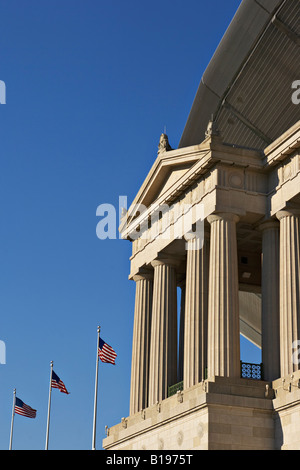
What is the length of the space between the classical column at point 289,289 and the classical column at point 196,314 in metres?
5.40

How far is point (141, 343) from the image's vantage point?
57656mm

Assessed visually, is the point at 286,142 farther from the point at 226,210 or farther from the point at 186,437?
the point at 186,437

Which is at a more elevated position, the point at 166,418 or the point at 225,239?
the point at 225,239

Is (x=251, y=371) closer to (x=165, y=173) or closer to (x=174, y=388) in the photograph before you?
(x=174, y=388)

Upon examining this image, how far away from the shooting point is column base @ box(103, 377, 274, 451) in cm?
4341

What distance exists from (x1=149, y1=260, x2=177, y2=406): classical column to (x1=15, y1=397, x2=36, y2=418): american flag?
2402 cm

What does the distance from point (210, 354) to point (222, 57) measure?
1999 centimetres

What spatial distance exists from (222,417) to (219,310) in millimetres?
6359

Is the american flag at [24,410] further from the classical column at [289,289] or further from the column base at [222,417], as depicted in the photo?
the classical column at [289,289]

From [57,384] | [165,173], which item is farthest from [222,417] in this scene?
[57,384]

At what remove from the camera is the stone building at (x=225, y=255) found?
44625 mm

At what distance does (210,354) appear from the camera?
4697cm
